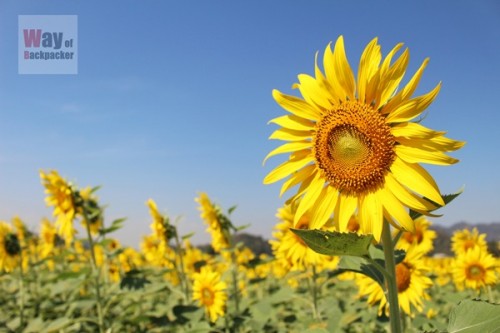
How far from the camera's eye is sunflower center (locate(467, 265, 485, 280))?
6105 millimetres

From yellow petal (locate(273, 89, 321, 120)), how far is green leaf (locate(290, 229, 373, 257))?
69 cm

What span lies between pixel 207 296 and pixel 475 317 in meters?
3.99

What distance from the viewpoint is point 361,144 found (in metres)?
2.12

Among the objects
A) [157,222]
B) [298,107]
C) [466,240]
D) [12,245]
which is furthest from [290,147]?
[466,240]

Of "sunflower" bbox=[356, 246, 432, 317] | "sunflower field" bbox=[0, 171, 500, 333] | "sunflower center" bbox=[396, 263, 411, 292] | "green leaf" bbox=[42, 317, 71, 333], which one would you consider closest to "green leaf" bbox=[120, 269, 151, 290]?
"sunflower field" bbox=[0, 171, 500, 333]

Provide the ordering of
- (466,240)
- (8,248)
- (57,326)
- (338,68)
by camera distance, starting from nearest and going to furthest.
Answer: (338,68) < (57,326) < (8,248) < (466,240)

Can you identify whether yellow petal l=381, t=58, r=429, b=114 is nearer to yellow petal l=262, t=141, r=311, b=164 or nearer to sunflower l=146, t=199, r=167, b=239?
yellow petal l=262, t=141, r=311, b=164

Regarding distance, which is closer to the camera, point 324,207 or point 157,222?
point 324,207

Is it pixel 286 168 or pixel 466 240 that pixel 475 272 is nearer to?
pixel 466 240

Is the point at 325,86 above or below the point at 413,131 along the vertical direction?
above

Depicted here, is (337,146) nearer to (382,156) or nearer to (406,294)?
(382,156)

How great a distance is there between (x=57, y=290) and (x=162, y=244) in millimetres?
1626

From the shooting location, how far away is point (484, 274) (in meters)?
6.09

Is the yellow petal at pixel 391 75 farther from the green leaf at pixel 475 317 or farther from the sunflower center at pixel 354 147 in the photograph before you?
the green leaf at pixel 475 317
